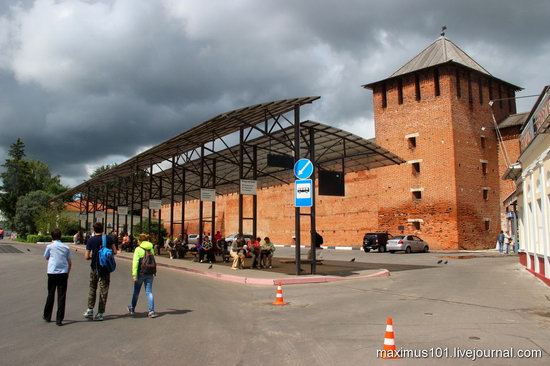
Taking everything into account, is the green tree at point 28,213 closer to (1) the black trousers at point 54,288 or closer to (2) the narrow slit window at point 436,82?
(2) the narrow slit window at point 436,82

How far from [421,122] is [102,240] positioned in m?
37.4

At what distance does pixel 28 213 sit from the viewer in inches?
3034

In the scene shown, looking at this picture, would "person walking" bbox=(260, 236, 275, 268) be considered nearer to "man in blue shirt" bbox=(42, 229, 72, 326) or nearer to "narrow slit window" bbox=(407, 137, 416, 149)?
"man in blue shirt" bbox=(42, 229, 72, 326)

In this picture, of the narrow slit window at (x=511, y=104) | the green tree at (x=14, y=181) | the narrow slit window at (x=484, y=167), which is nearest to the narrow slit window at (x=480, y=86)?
the narrow slit window at (x=511, y=104)

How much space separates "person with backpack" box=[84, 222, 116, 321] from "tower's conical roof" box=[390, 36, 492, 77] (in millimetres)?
38286

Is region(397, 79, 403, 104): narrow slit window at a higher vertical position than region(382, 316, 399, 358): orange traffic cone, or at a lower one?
higher

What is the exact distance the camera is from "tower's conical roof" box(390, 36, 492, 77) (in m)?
42.3

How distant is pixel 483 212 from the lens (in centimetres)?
4188

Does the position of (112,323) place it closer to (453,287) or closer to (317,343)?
(317,343)

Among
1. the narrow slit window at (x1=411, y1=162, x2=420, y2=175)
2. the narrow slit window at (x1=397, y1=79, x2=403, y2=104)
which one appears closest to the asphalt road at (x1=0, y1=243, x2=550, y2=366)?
the narrow slit window at (x1=411, y1=162, x2=420, y2=175)

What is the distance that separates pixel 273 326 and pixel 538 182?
1204 centimetres

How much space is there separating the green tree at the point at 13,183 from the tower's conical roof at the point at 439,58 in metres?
75.8

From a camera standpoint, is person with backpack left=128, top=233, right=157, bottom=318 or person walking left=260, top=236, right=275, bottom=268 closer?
person with backpack left=128, top=233, right=157, bottom=318

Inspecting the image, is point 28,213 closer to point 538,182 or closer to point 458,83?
point 458,83
